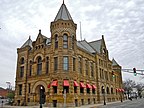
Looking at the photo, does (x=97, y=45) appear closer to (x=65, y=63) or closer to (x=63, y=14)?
(x=63, y=14)

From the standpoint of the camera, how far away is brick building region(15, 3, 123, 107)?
35.7m

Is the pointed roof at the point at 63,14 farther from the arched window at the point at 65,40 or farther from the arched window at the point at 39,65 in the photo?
the arched window at the point at 39,65

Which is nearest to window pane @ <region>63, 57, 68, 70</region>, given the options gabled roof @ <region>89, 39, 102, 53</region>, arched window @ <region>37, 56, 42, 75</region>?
arched window @ <region>37, 56, 42, 75</region>

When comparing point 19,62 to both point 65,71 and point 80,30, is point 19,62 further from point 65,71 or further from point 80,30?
point 80,30

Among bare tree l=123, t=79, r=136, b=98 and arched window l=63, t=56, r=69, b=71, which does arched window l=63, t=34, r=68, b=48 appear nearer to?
arched window l=63, t=56, r=69, b=71

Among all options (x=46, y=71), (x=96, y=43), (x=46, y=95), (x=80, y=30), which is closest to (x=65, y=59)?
(x=46, y=71)

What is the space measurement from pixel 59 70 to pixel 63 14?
1265 cm

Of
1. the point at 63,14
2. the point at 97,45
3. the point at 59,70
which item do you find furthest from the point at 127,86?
the point at 59,70

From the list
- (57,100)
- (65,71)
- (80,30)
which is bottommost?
(57,100)

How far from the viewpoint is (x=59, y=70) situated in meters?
35.9

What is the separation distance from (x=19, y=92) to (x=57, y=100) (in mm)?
13423

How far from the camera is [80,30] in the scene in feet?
223

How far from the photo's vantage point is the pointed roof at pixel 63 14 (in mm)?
40291

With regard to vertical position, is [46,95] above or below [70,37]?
below
